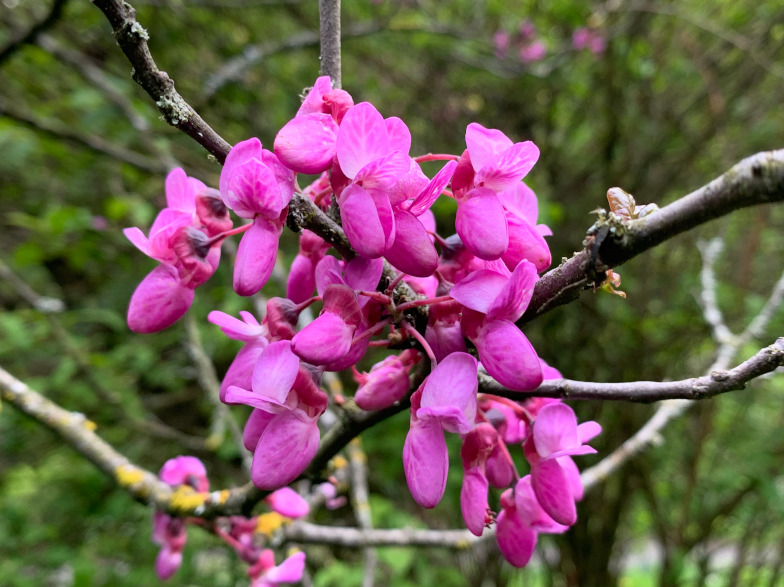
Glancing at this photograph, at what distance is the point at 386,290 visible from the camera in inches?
21.0

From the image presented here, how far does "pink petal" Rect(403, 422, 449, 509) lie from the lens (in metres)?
0.49

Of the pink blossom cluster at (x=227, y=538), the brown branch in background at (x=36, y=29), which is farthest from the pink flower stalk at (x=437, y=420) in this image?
the brown branch in background at (x=36, y=29)

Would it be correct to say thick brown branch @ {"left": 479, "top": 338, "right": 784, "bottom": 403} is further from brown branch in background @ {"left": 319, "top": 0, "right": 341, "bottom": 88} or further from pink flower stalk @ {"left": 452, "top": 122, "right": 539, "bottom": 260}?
brown branch in background @ {"left": 319, "top": 0, "right": 341, "bottom": 88}

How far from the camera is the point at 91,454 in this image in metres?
1.04

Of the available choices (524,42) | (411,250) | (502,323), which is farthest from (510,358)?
(524,42)

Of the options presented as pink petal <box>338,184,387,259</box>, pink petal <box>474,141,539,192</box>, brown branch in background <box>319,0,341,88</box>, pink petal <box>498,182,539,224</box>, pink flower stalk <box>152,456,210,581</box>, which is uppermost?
brown branch in background <box>319,0,341,88</box>

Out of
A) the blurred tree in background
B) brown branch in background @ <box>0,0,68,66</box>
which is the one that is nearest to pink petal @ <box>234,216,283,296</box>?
brown branch in background @ <box>0,0,68,66</box>

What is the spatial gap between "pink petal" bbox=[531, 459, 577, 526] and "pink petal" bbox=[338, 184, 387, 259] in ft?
1.05

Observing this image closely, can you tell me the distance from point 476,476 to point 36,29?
153 cm

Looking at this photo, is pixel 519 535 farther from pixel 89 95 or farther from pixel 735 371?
pixel 89 95

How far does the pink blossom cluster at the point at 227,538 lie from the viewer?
2.99 ft

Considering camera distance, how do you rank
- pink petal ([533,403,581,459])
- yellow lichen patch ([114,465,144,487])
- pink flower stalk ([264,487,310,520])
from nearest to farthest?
pink petal ([533,403,581,459]) < pink flower stalk ([264,487,310,520]) < yellow lichen patch ([114,465,144,487])

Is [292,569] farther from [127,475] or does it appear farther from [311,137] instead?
[311,137]

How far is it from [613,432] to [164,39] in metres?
3.10
